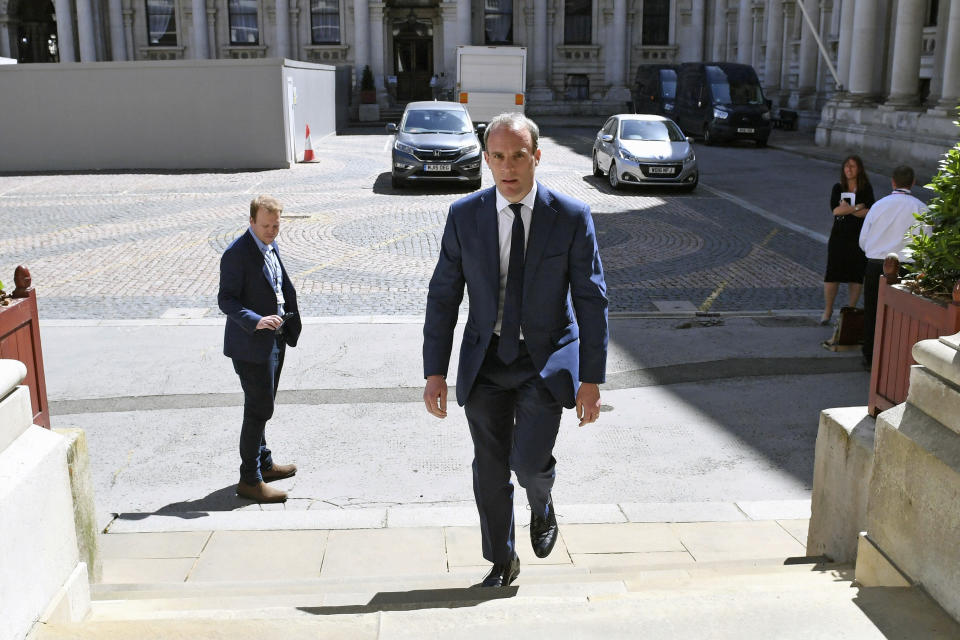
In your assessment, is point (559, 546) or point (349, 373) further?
point (349, 373)

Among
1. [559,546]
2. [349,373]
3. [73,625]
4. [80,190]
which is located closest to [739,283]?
[349,373]

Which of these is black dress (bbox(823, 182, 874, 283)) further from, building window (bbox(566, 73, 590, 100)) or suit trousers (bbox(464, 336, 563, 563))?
building window (bbox(566, 73, 590, 100))

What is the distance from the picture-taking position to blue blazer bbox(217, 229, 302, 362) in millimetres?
5688

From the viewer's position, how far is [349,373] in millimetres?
8359

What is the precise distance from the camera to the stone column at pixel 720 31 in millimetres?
45156

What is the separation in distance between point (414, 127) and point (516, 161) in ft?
58.8

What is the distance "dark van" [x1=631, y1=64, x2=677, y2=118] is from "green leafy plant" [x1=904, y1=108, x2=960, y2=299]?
32415 mm

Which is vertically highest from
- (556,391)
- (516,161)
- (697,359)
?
(516,161)

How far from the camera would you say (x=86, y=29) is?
44531 millimetres

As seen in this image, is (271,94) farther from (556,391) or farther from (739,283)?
(556,391)

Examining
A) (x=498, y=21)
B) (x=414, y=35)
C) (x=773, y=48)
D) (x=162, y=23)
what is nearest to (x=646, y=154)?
(x=773, y=48)

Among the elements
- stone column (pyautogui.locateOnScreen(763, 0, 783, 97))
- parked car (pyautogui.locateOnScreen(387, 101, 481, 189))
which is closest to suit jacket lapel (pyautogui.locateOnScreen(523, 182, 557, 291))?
parked car (pyautogui.locateOnScreen(387, 101, 481, 189))

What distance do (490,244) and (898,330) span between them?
1909mm

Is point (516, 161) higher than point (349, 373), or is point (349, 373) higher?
point (516, 161)
